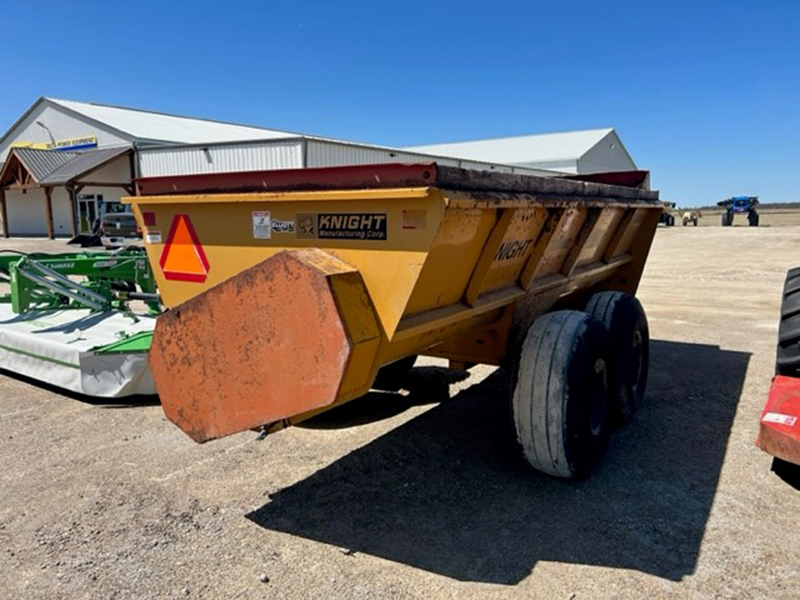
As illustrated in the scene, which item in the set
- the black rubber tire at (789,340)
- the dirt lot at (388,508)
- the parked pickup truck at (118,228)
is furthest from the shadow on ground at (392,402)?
the parked pickup truck at (118,228)

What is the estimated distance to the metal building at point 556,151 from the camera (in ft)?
138

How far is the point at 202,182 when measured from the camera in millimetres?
3076

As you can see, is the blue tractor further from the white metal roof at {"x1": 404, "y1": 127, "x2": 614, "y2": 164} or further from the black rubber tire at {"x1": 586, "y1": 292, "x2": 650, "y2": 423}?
the black rubber tire at {"x1": 586, "y1": 292, "x2": 650, "y2": 423}

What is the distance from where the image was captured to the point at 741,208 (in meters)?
45.2

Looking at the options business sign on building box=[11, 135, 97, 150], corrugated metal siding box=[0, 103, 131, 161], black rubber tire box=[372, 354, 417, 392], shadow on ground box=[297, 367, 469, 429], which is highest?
corrugated metal siding box=[0, 103, 131, 161]

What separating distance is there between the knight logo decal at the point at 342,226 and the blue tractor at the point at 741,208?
44.8 m

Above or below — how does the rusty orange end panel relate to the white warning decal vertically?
below

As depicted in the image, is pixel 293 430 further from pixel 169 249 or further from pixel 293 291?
pixel 293 291

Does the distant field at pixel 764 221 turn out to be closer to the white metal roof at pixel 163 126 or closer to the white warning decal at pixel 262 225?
the white metal roof at pixel 163 126

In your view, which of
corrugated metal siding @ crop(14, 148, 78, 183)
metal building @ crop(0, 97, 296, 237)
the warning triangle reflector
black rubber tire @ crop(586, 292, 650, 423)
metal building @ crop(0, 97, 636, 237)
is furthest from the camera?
corrugated metal siding @ crop(14, 148, 78, 183)

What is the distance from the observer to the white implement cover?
4754mm

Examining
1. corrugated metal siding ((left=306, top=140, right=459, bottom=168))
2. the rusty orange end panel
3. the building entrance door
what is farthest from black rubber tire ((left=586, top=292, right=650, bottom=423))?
the building entrance door

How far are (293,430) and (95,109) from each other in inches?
1374

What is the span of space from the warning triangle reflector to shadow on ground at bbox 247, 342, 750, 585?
4.22 feet
